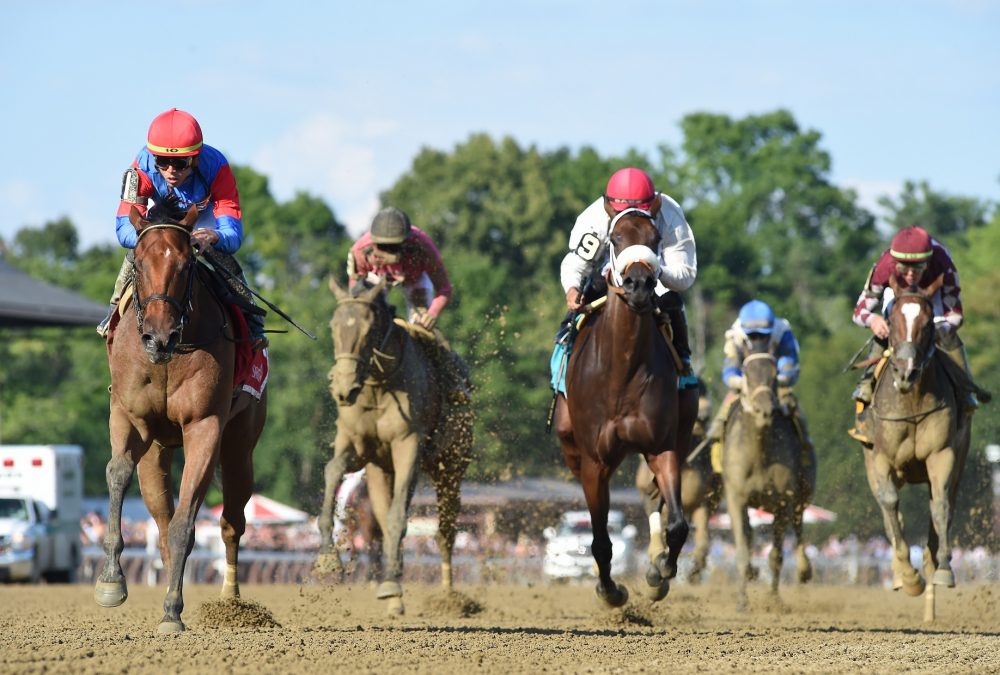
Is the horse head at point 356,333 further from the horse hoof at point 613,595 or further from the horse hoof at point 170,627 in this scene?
the horse hoof at point 170,627

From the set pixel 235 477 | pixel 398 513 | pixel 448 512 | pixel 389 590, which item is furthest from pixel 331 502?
pixel 235 477

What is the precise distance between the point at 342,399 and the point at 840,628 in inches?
176

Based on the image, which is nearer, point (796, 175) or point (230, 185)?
point (230, 185)

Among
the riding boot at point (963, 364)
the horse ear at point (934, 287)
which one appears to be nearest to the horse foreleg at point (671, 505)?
the horse ear at point (934, 287)

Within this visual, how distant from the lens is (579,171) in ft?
254

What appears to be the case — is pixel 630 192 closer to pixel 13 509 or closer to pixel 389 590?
pixel 389 590

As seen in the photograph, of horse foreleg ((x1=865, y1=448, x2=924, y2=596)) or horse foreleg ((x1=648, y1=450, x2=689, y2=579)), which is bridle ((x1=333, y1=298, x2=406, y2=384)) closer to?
horse foreleg ((x1=648, y1=450, x2=689, y2=579))

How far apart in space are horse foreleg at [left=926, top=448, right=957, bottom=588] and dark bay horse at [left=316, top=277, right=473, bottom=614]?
442 cm

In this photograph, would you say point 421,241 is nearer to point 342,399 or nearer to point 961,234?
point 342,399

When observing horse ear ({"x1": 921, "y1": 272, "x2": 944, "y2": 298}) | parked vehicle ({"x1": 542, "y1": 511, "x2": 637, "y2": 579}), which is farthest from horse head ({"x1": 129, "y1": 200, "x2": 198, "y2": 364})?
parked vehicle ({"x1": 542, "y1": 511, "x2": 637, "y2": 579})

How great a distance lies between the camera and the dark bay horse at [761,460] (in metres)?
18.3

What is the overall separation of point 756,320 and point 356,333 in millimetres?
5833

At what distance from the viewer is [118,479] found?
34.6 feet

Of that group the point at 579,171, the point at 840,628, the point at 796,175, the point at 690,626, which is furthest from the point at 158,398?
the point at 796,175
